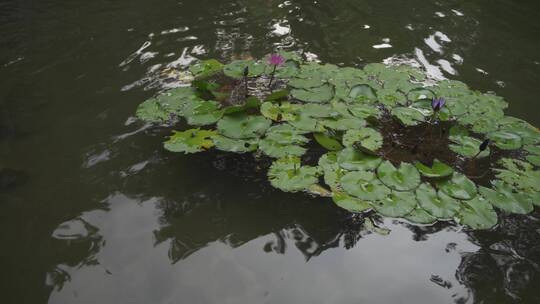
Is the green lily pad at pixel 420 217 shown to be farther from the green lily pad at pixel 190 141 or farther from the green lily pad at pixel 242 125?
the green lily pad at pixel 190 141

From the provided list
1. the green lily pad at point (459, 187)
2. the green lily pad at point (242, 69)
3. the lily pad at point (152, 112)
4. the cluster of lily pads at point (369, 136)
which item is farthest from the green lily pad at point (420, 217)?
the lily pad at point (152, 112)

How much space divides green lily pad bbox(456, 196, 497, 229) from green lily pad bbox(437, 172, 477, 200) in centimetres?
4

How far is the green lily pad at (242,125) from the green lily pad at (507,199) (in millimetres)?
1494

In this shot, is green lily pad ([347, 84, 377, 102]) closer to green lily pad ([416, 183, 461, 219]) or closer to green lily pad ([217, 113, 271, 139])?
green lily pad ([217, 113, 271, 139])

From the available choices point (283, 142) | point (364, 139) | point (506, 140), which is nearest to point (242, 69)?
point (283, 142)

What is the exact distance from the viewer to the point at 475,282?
2207mm

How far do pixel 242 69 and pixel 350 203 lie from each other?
1.62 metres

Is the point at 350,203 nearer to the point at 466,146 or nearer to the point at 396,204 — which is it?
the point at 396,204

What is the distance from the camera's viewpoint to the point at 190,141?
2.84m

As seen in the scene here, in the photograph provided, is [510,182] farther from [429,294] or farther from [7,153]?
[7,153]

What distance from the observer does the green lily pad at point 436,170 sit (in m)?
2.55

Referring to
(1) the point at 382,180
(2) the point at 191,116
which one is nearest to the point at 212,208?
(2) the point at 191,116

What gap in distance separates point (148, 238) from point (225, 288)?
1.90 feet

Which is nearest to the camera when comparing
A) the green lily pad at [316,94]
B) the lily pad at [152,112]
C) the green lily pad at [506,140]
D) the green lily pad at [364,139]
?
the green lily pad at [364,139]
